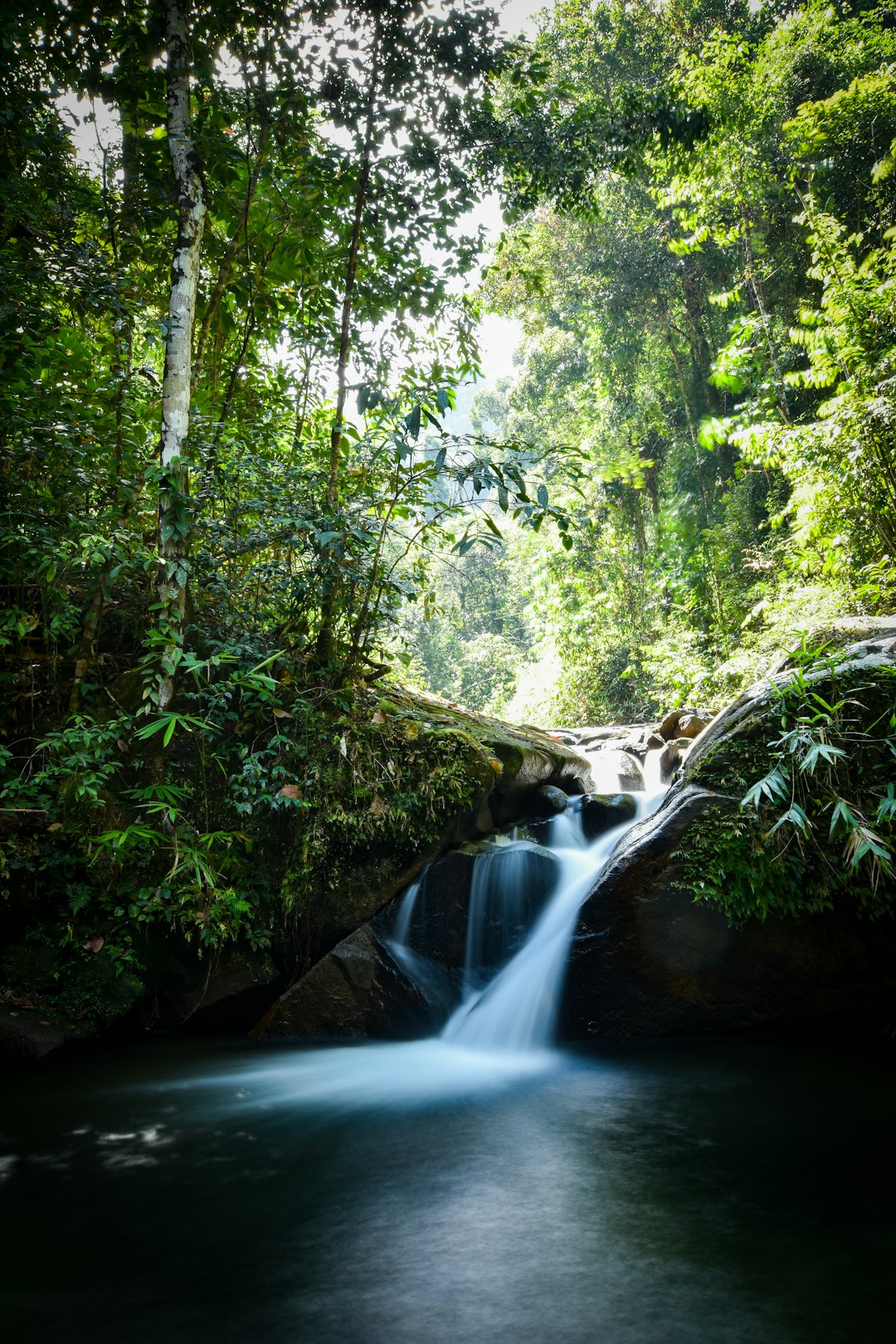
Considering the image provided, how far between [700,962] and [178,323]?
17.5 feet

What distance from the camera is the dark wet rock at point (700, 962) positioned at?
4379mm

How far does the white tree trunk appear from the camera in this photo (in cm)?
469

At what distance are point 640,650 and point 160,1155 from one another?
1421cm

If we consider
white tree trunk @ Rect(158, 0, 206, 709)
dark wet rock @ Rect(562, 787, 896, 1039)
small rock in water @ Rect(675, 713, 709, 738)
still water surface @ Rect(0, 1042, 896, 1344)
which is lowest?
still water surface @ Rect(0, 1042, 896, 1344)

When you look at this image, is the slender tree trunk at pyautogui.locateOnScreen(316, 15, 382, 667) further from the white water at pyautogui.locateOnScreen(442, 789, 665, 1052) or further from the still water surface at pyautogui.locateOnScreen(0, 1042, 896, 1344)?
the still water surface at pyautogui.locateOnScreen(0, 1042, 896, 1344)

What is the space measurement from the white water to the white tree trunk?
9.87 ft

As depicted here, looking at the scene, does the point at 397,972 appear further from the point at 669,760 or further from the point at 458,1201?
the point at 669,760

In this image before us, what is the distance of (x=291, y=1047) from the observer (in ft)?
15.6

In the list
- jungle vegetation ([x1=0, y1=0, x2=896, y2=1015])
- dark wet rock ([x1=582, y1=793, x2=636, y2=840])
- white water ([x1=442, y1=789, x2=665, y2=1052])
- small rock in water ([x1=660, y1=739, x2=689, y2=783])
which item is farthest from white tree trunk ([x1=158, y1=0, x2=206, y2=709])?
small rock in water ([x1=660, y1=739, x2=689, y2=783])

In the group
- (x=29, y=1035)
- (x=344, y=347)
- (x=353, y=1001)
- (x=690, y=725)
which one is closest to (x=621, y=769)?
(x=690, y=725)

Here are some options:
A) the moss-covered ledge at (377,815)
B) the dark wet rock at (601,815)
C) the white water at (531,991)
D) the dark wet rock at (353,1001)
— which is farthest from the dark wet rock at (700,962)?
the dark wet rock at (601,815)

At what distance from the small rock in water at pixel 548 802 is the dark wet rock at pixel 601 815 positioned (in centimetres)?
21

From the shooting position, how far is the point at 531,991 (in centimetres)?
491

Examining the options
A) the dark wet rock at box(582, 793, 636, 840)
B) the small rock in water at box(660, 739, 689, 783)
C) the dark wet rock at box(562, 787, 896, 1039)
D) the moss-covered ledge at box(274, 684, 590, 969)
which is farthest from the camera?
the small rock in water at box(660, 739, 689, 783)
